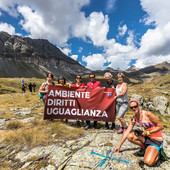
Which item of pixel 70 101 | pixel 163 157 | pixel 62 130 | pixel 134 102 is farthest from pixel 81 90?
pixel 163 157

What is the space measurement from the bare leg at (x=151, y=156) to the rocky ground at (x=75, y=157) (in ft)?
0.58

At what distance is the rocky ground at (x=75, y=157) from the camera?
317 cm

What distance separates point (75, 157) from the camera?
356cm

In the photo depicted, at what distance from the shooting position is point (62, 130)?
543cm

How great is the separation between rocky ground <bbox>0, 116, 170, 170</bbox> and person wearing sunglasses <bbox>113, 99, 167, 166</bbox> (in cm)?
24

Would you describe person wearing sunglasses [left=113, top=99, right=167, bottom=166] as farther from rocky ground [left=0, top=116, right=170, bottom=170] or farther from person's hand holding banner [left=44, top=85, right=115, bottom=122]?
person's hand holding banner [left=44, top=85, right=115, bottom=122]

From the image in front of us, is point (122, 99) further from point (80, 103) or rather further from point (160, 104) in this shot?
point (160, 104)

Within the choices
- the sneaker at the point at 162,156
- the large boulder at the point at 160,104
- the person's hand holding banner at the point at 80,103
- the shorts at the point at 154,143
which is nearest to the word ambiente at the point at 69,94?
the person's hand holding banner at the point at 80,103

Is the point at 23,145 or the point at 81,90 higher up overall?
the point at 81,90

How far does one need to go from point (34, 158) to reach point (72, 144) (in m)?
1.44

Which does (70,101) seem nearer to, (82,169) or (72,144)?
(72,144)

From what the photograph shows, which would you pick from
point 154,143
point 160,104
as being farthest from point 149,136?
point 160,104

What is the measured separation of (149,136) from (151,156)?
56 cm

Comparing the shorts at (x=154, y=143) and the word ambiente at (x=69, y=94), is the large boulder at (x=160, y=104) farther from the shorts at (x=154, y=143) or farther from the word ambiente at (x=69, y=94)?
the shorts at (x=154, y=143)
